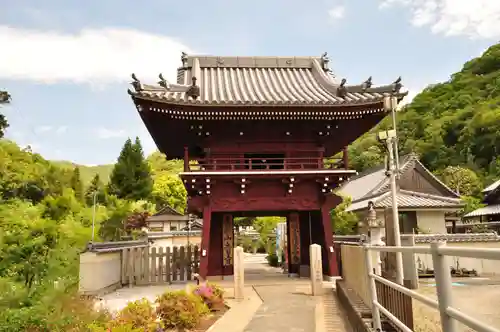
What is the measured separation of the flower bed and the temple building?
437 cm

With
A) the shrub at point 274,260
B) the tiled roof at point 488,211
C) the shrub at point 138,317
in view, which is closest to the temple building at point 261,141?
the shrub at point 138,317

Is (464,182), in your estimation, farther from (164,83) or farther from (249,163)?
(164,83)

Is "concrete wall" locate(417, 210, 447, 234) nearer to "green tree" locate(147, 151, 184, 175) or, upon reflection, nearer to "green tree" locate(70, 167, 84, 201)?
"green tree" locate(70, 167, 84, 201)

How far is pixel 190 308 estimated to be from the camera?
726 cm

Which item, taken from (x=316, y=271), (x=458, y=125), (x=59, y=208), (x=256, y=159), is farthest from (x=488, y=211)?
(x=59, y=208)

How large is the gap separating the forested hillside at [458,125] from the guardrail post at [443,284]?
4918 centimetres

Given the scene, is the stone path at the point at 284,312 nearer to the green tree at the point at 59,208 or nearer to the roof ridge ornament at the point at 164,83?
the roof ridge ornament at the point at 164,83

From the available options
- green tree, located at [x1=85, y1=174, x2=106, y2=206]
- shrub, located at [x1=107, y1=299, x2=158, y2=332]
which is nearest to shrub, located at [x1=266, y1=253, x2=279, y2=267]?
shrub, located at [x1=107, y1=299, x2=158, y2=332]

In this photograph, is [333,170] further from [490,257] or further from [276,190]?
[490,257]

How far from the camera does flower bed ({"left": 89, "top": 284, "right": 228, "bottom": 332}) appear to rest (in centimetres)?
579

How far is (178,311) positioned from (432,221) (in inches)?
918

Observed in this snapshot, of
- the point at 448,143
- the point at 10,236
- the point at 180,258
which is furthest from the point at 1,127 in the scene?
the point at 448,143

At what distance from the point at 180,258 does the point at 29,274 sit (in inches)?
219

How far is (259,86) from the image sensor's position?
16.3 metres
